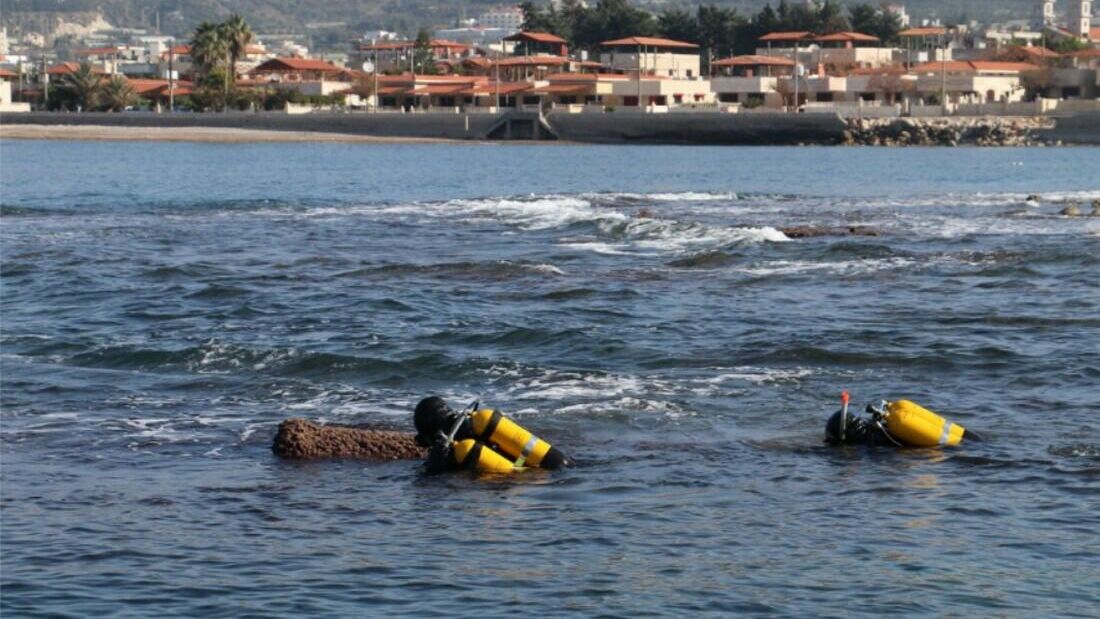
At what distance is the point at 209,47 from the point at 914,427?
428 ft

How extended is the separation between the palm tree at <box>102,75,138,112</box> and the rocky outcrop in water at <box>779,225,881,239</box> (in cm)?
10787

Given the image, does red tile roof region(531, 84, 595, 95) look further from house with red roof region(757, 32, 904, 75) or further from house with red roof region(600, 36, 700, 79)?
house with red roof region(757, 32, 904, 75)

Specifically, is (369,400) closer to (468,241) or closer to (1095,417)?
(1095,417)

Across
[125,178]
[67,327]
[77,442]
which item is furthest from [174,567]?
[125,178]

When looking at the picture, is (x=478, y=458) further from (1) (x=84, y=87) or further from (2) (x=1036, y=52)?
(2) (x=1036, y=52)

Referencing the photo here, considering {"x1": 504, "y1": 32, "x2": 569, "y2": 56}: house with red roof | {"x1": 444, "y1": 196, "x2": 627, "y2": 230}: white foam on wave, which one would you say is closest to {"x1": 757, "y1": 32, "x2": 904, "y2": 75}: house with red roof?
{"x1": 504, "y1": 32, "x2": 569, "y2": 56}: house with red roof

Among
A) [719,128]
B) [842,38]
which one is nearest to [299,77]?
[719,128]

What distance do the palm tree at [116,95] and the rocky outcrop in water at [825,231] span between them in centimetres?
10787

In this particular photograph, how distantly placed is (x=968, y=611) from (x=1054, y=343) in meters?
12.5

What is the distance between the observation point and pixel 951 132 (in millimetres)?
118875

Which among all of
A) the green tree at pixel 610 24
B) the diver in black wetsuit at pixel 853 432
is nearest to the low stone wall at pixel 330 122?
the green tree at pixel 610 24

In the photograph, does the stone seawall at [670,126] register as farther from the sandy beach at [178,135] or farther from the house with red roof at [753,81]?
the house with red roof at [753,81]

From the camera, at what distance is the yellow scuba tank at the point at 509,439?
14.9 m

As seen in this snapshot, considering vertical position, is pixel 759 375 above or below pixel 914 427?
below
